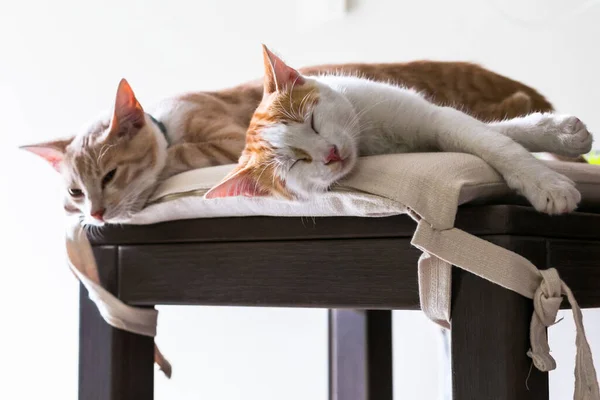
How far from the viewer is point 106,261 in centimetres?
99

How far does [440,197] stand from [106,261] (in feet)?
1.68

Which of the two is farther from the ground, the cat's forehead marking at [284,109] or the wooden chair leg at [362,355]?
the cat's forehead marking at [284,109]

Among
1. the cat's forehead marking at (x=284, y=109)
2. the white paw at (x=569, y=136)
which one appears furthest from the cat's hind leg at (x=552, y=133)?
the cat's forehead marking at (x=284, y=109)

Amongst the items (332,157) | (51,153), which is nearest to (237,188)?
(332,157)

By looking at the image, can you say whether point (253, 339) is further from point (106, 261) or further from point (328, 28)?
point (106, 261)

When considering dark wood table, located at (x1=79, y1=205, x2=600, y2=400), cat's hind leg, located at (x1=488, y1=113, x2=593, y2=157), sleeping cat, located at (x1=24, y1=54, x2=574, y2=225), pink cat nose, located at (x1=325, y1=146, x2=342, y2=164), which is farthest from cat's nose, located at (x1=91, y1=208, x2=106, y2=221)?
cat's hind leg, located at (x1=488, y1=113, x2=593, y2=157)

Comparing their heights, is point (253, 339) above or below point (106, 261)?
below

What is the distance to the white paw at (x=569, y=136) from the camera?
91 cm

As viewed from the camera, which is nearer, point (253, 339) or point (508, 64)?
point (508, 64)

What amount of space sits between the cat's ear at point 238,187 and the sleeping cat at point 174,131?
0.71ft

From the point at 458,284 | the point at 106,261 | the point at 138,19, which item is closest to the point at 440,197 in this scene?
the point at 458,284

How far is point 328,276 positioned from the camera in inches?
30.9

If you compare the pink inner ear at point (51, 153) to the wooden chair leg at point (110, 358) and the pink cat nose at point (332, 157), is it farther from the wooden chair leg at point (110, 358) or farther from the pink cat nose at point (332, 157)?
the pink cat nose at point (332, 157)

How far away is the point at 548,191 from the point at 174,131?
86 cm
